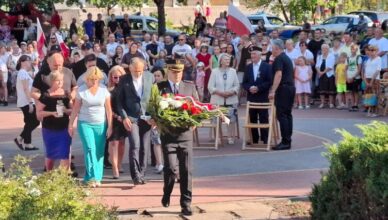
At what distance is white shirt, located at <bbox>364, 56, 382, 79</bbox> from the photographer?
1945cm

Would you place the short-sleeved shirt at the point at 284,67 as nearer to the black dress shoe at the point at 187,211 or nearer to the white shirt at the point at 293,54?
the black dress shoe at the point at 187,211

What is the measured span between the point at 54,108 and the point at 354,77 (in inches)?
418

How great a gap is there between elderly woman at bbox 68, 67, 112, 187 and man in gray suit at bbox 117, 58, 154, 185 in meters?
0.39

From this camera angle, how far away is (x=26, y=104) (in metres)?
15.1

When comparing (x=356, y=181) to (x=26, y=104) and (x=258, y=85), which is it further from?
(x=26, y=104)

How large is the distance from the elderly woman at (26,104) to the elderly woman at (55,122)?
9.26ft

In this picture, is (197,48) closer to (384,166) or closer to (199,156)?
(199,156)

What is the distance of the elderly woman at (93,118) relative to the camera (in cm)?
1127

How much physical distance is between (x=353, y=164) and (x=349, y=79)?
43.4 ft

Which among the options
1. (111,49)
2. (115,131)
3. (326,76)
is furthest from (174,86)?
(111,49)

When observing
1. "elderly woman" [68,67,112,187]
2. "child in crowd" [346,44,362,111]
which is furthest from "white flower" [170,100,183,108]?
"child in crowd" [346,44,362,111]

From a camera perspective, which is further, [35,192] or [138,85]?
[138,85]

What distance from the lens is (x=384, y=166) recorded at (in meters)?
6.99

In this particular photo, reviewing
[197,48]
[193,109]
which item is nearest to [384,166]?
[193,109]
